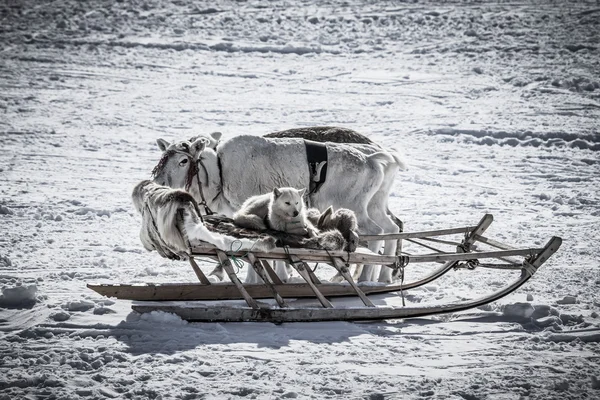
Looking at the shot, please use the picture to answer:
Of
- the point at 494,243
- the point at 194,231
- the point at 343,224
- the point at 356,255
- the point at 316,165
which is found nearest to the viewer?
the point at 194,231

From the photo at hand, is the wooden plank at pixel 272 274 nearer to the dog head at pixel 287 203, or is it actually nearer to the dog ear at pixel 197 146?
the dog head at pixel 287 203

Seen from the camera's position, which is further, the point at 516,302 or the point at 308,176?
the point at 308,176

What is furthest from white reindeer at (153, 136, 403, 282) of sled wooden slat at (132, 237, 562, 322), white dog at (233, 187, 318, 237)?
sled wooden slat at (132, 237, 562, 322)

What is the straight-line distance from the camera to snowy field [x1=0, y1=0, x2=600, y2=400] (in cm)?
547

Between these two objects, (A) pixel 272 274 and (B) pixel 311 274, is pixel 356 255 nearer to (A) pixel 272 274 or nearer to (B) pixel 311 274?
(B) pixel 311 274

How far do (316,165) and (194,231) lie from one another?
2276mm

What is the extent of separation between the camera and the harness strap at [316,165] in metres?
7.91

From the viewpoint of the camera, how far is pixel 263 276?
247 inches

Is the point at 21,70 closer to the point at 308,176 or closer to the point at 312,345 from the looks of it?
the point at 308,176

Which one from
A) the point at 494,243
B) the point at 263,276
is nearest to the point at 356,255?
the point at 263,276

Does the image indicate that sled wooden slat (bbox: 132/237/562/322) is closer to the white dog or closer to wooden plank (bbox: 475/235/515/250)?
the white dog

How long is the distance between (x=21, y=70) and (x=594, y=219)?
13.6 m

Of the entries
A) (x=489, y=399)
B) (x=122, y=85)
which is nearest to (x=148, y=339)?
(x=489, y=399)

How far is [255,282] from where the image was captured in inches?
289
